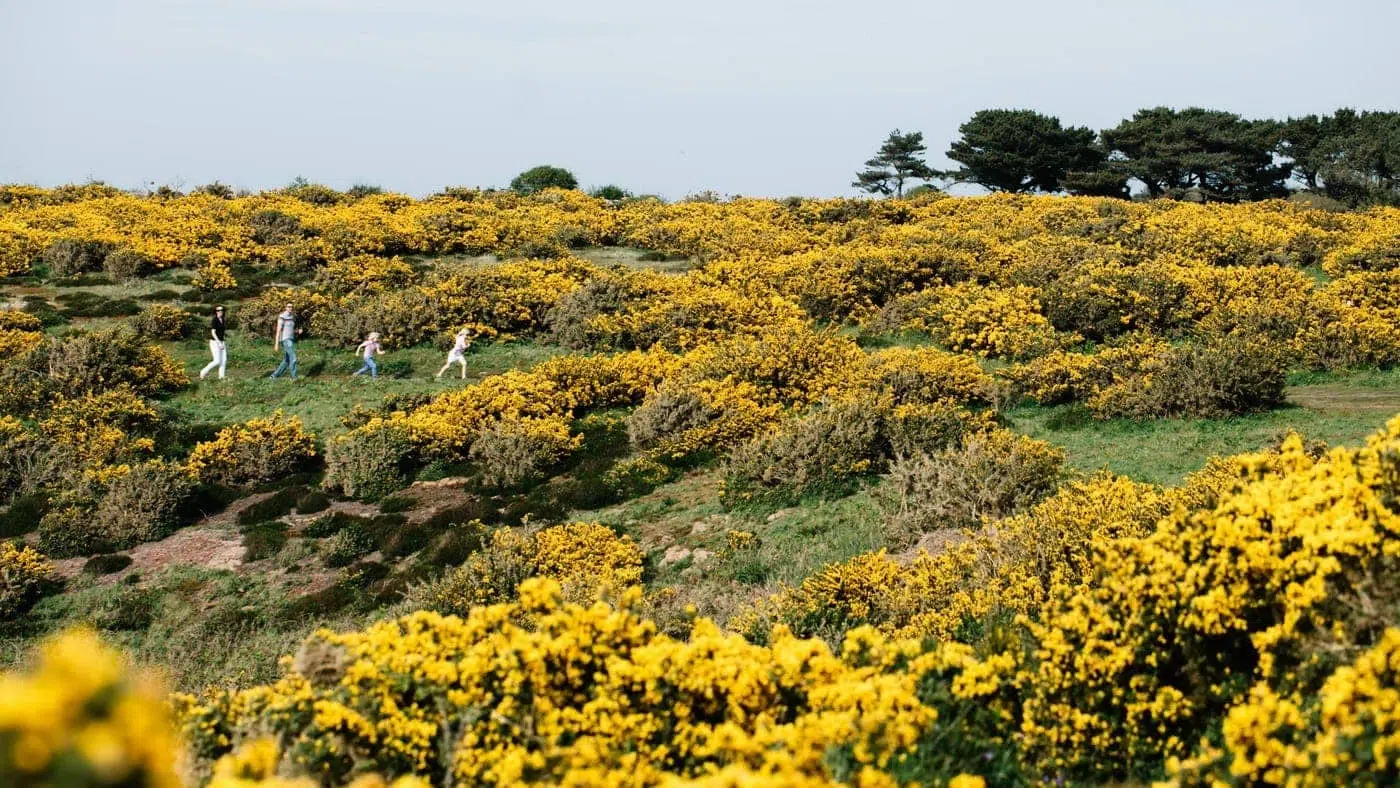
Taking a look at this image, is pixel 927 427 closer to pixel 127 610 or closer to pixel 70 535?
pixel 127 610

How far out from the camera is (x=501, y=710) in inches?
203

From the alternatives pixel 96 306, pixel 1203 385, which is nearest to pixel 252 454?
pixel 96 306

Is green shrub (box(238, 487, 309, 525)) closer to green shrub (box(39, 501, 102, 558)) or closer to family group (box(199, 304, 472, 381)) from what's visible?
green shrub (box(39, 501, 102, 558))

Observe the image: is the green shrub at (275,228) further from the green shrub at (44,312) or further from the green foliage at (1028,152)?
the green foliage at (1028,152)

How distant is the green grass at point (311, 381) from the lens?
67.1 feet

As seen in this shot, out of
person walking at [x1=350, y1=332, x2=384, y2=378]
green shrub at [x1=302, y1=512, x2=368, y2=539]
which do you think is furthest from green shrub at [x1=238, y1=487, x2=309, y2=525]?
person walking at [x1=350, y1=332, x2=384, y2=378]

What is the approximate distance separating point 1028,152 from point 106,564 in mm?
53175

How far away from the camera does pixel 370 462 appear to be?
677 inches

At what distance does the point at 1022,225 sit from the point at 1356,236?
9.47 meters

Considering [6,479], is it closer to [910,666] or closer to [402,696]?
[402,696]

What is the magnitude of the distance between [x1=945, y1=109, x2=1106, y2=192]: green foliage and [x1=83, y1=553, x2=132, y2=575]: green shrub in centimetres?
5180

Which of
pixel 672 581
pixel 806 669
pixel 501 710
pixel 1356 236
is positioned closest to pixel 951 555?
pixel 672 581

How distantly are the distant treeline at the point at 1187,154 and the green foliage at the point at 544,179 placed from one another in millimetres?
24314

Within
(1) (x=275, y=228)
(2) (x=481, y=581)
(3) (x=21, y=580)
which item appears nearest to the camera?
(2) (x=481, y=581)
